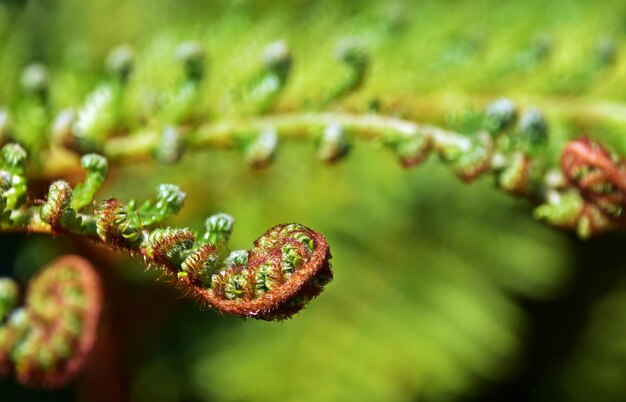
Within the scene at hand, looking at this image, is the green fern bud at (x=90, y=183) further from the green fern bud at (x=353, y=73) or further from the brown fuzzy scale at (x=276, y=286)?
the green fern bud at (x=353, y=73)

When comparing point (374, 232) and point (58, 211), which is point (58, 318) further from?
point (374, 232)

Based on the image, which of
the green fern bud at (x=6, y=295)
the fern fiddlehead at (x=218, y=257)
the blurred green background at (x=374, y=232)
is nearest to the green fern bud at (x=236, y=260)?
the fern fiddlehead at (x=218, y=257)

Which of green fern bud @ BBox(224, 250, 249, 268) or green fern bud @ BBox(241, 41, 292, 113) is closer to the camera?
green fern bud @ BBox(224, 250, 249, 268)

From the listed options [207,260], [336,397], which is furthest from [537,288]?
[207,260]

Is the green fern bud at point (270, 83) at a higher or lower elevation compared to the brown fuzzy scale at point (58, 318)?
higher

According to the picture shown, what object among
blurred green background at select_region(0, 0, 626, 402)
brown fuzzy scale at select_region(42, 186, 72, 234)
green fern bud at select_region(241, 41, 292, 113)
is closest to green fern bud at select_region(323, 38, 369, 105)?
green fern bud at select_region(241, 41, 292, 113)

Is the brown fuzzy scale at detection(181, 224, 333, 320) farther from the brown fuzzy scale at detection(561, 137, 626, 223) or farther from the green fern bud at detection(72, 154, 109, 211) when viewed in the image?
the brown fuzzy scale at detection(561, 137, 626, 223)

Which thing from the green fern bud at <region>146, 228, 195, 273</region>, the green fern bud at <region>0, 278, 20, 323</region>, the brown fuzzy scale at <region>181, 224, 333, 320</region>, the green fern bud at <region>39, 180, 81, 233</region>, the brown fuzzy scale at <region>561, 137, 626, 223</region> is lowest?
the green fern bud at <region>0, 278, 20, 323</region>
